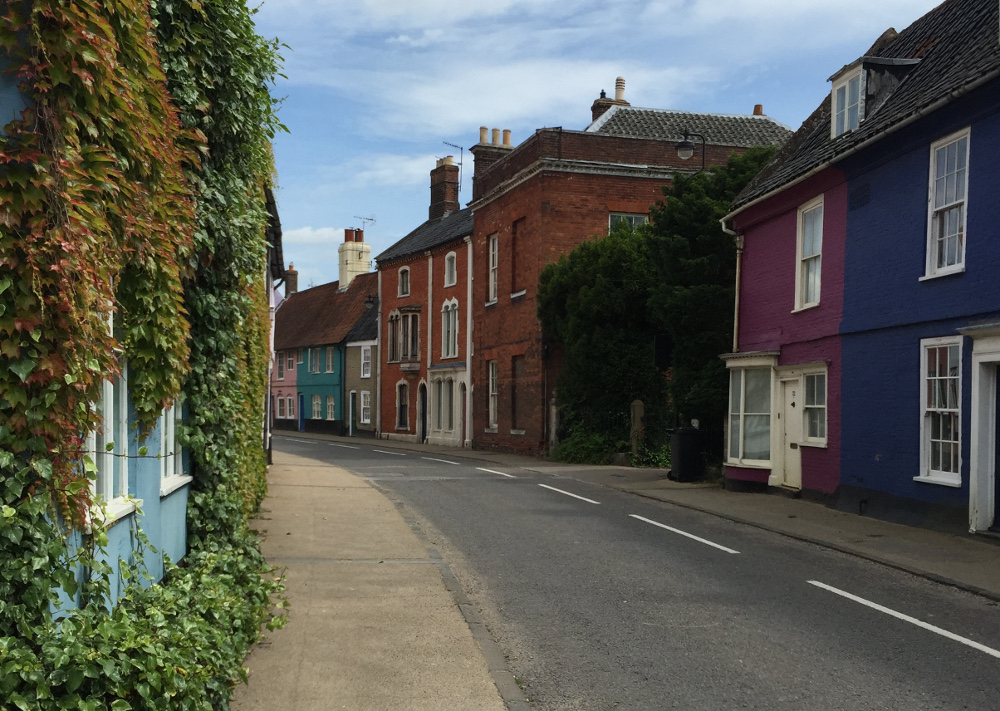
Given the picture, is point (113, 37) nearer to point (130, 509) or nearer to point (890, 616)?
point (130, 509)

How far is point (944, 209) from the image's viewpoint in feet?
47.9

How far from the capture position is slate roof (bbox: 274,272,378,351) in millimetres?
56594

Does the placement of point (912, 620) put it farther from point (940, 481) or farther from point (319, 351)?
point (319, 351)

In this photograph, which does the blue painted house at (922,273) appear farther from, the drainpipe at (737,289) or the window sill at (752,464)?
the drainpipe at (737,289)

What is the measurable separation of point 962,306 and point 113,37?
12.4m

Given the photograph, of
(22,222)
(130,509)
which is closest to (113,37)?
(22,222)

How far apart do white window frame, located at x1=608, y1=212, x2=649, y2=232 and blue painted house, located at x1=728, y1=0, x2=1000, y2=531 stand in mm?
14456

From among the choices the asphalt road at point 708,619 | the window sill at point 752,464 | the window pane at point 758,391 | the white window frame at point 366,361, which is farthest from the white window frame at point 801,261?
the white window frame at point 366,361

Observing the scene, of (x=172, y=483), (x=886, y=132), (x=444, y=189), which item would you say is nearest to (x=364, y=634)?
(x=172, y=483)

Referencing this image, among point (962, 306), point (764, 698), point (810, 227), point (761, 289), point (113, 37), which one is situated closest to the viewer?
point (113, 37)

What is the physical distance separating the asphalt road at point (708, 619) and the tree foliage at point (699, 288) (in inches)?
308

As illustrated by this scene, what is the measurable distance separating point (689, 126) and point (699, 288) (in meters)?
14.4

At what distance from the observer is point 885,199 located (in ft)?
52.6

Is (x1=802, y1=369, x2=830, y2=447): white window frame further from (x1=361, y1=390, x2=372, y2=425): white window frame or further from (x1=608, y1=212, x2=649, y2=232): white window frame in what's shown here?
(x1=361, y1=390, x2=372, y2=425): white window frame
